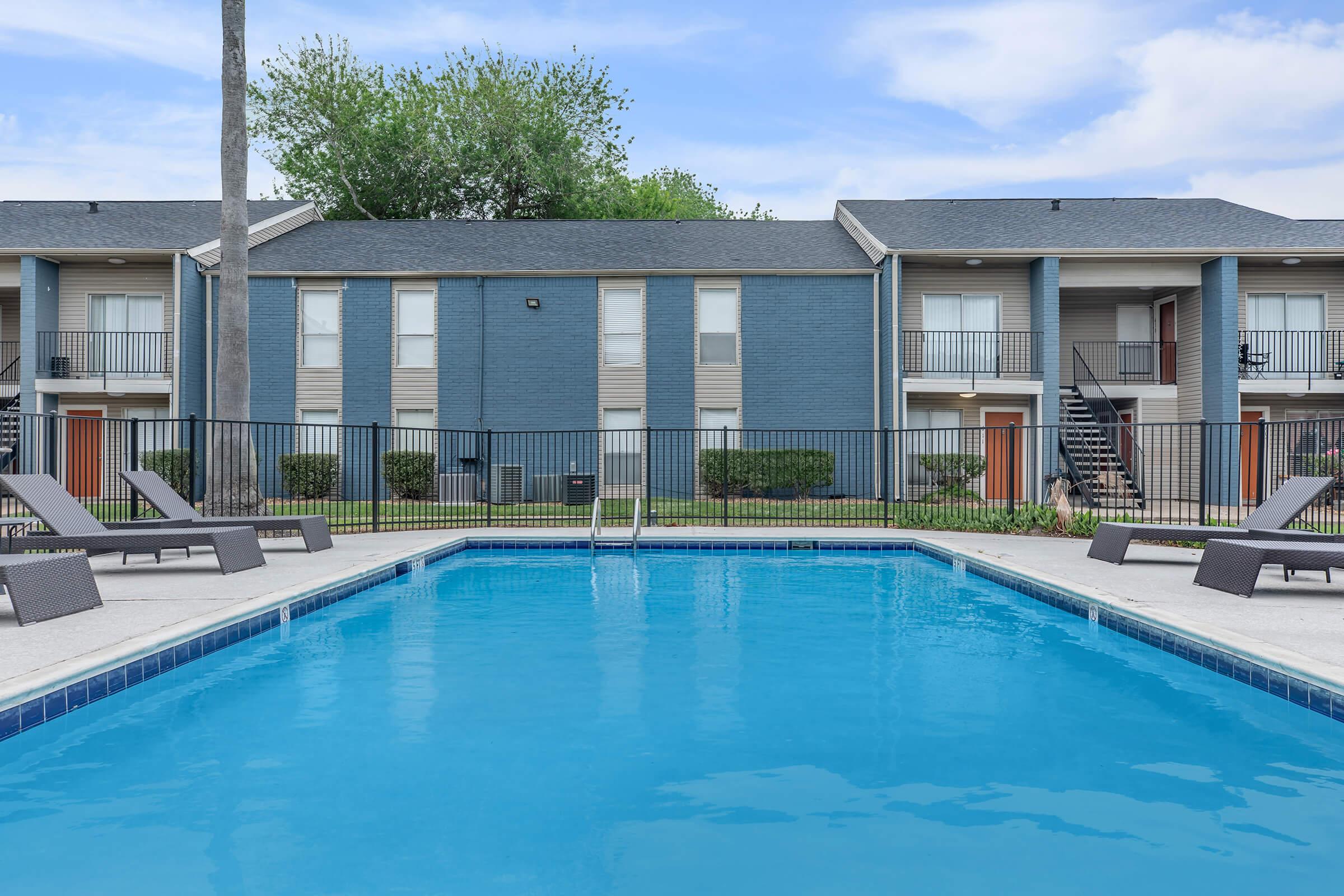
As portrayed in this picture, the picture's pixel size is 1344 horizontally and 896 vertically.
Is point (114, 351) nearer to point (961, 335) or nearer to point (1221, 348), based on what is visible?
point (961, 335)

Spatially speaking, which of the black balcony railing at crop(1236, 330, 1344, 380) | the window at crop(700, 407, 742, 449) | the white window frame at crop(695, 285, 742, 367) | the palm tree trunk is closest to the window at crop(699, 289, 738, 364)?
the white window frame at crop(695, 285, 742, 367)

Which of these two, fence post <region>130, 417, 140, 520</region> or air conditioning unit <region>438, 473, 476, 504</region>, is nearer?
fence post <region>130, 417, 140, 520</region>

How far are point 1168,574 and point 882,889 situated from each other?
6890mm

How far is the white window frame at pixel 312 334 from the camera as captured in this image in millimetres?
20891

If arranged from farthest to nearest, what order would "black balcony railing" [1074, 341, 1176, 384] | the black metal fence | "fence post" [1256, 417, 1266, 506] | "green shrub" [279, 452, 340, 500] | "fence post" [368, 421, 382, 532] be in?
"black balcony railing" [1074, 341, 1176, 384] < "green shrub" [279, 452, 340, 500] < the black metal fence < "fence post" [368, 421, 382, 532] < "fence post" [1256, 417, 1266, 506]

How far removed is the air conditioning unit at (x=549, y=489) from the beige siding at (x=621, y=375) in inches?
83.0

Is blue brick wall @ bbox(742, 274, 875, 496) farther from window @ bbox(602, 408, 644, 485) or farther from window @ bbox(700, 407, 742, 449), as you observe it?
window @ bbox(602, 408, 644, 485)

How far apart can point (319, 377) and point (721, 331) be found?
9.67 meters

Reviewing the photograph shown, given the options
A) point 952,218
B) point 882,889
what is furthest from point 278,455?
point 882,889

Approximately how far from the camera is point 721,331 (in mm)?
20969

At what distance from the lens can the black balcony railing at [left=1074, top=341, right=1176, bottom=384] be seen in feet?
72.5

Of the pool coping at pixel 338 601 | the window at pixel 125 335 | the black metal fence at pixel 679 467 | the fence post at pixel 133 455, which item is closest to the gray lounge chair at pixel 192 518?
the fence post at pixel 133 455

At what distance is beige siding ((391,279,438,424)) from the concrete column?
Result: 46.2ft

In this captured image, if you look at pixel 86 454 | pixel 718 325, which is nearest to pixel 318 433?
pixel 86 454
